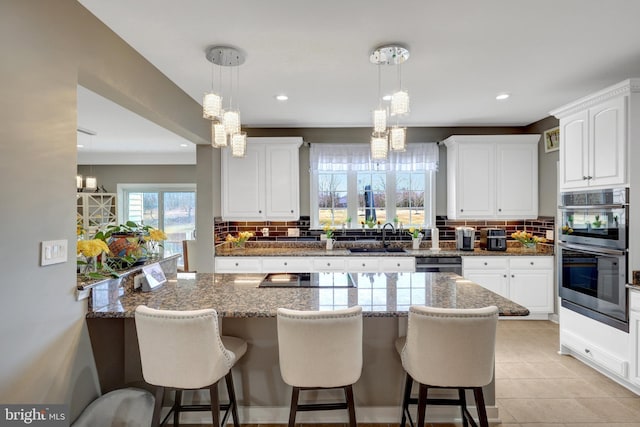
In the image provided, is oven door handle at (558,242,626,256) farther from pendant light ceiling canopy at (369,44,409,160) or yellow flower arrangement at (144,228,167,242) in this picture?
yellow flower arrangement at (144,228,167,242)

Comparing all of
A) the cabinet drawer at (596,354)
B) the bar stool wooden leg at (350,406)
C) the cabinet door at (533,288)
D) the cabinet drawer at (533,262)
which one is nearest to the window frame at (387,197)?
the cabinet drawer at (533,262)

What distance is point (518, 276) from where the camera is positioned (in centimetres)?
413

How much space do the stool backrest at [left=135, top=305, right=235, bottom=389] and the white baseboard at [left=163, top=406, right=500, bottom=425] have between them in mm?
712

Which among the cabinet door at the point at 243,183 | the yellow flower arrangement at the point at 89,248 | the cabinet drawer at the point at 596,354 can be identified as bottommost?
the cabinet drawer at the point at 596,354

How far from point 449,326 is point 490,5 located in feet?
5.56

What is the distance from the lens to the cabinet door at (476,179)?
4.38 metres

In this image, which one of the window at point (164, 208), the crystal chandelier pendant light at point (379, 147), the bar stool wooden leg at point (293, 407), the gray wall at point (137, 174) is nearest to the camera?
the bar stool wooden leg at point (293, 407)

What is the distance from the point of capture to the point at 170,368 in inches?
63.7

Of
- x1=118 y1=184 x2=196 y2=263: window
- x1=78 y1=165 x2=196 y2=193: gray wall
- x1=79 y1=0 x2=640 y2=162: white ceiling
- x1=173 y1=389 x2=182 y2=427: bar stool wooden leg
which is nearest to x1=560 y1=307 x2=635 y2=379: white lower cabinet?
x1=79 y1=0 x2=640 y2=162: white ceiling

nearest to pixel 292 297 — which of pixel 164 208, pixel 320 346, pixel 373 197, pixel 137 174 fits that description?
pixel 320 346

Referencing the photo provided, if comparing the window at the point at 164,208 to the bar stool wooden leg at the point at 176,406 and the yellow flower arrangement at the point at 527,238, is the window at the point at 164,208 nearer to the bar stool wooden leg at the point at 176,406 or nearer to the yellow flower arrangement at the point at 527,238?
the bar stool wooden leg at the point at 176,406

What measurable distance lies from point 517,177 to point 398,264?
1929 mm

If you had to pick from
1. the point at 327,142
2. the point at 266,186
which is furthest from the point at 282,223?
the point at 327,142

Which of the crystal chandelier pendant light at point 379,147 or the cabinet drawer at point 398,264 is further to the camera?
the cabinet drawer at point 398,264
